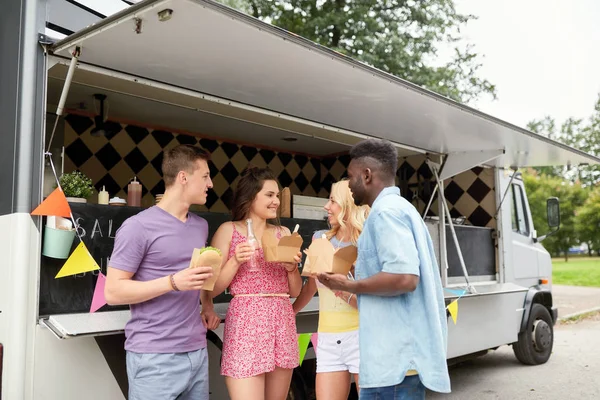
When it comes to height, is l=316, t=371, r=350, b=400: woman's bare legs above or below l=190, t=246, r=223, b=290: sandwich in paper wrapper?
→ below

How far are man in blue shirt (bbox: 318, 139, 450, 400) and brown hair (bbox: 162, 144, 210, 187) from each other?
A: 37.5 inches

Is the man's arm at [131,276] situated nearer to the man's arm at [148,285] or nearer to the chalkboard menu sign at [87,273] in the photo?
the man's arm at [148,285]

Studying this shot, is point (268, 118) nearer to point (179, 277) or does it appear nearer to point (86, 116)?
point (86, 116)

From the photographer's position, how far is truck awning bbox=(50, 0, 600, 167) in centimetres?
252

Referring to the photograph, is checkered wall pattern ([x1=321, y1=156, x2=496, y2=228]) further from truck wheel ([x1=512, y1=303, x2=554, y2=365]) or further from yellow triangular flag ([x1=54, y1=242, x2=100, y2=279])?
yellow triangular flag ([x1=54, y1=242, x2=100, y2=279])

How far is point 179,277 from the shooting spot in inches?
90.0

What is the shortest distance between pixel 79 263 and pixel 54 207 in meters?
0.30

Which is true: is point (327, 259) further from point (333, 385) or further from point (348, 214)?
point (333, 385)

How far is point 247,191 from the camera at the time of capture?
298cm

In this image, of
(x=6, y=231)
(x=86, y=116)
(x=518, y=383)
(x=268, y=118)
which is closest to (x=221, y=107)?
(x=268, y=118)

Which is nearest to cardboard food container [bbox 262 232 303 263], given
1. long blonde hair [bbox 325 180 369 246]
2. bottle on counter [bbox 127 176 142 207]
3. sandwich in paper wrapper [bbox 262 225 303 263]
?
sandwich in paper wrapper [bbox 262 225 303 263]

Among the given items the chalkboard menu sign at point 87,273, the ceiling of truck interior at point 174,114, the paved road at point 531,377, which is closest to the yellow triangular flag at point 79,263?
the chalkboard menu sign at point 87,273

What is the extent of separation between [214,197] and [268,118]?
72.0 inches

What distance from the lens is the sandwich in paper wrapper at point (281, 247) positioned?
2.67 metres
